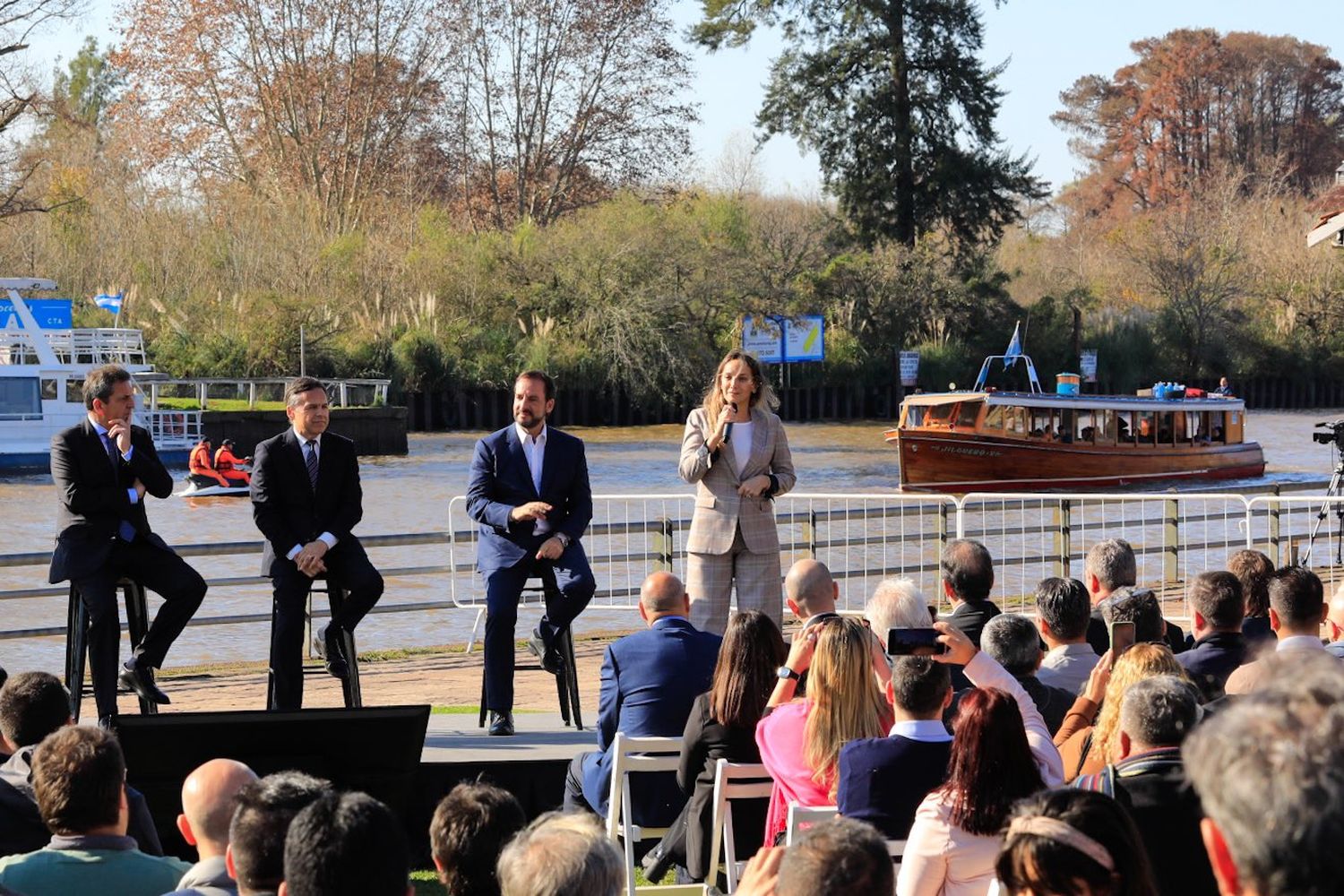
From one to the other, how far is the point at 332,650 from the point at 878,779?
4.12 metres

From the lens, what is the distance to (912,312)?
2424 inches

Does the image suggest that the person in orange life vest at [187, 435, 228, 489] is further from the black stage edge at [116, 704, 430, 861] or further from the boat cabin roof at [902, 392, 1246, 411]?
the black stage edge at [116, 704, 430, 861]

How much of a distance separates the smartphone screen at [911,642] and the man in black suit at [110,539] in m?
4.25

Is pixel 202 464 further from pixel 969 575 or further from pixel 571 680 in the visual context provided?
pixel 969 575

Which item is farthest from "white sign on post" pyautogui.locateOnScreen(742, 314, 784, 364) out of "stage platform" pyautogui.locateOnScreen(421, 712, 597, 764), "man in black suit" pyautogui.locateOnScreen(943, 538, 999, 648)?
"man in black suit" pyautogui.locateOnScreen(943, 538, 999, 648)

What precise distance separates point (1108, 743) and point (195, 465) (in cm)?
3014

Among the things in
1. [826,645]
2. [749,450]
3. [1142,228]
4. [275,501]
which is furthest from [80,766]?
[1142,228]

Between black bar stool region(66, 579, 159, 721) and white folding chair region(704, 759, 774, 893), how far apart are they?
364 cm

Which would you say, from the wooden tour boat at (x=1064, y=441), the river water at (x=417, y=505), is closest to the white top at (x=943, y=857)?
the river water at (x=417, y=505)

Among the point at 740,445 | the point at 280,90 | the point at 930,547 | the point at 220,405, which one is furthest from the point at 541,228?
the point at 740,445

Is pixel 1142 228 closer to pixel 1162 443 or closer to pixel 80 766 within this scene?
pixel 1162 443

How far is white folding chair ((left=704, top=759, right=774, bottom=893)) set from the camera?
5348 mm

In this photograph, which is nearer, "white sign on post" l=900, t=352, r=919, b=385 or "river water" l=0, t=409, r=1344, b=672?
"river water" l=0, t=409, r=1344, b=672

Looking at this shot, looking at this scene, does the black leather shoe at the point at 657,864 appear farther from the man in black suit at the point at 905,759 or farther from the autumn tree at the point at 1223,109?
the autumn tree at the point at 1223,109
